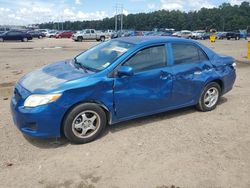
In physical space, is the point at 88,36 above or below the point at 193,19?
below

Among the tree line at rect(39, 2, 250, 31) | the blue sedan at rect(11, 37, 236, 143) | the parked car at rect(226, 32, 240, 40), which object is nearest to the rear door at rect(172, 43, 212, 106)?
the blue sedan at rect(11, 37, 236, 143)

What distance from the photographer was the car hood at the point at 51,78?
448cm

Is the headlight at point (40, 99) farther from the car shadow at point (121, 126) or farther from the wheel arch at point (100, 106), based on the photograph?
the car shadow at point (121, 126)

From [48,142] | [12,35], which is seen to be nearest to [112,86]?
[48,142]

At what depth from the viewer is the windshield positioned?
5.09m

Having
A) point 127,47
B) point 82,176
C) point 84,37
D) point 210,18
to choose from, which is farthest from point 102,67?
point 210,18

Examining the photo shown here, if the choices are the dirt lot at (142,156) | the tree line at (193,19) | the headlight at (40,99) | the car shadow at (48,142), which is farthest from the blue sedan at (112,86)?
the tree line at (193,19)

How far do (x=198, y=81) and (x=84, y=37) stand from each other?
37200mm

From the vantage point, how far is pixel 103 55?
5.41 metres

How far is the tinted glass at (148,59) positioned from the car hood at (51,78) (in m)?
0.81

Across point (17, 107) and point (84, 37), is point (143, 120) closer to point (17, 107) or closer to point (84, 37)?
point (17, 107)

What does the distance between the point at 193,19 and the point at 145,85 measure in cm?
12101

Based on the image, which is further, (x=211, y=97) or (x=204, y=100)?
(x=211, y=97)

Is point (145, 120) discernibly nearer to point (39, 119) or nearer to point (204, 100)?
point (204, 100)
